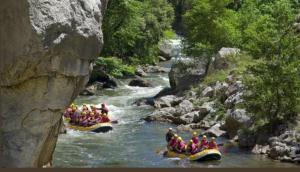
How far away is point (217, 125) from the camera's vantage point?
1082 inches

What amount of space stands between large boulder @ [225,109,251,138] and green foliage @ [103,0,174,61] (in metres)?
16.9

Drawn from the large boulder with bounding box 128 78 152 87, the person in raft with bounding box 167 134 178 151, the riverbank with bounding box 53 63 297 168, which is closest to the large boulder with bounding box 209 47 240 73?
the riverbank with bounding box 53 63 297 168

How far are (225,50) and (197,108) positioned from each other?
19.0 ft

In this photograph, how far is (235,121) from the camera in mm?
25812

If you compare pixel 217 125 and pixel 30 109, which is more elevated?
pixel 30 109

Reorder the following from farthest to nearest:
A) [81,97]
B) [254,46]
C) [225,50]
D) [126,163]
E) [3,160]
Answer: [81,97]
[225,50]
[254,46]
[126,163]
[3,160]

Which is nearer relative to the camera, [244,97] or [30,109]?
[30,109]

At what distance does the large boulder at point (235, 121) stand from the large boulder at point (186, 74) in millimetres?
10525

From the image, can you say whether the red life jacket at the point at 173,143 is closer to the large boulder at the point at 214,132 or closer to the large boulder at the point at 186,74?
the large boulder at the point at 214,132

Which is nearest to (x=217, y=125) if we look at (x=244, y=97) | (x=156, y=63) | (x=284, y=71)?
(x=244, y=97)

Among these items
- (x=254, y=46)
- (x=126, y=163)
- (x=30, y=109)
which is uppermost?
(x=254, y=46)

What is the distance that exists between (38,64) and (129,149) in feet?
43.2

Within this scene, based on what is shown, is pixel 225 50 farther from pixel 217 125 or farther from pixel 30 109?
pixel 30 109

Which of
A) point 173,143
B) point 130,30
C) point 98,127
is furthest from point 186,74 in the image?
point 173,143
